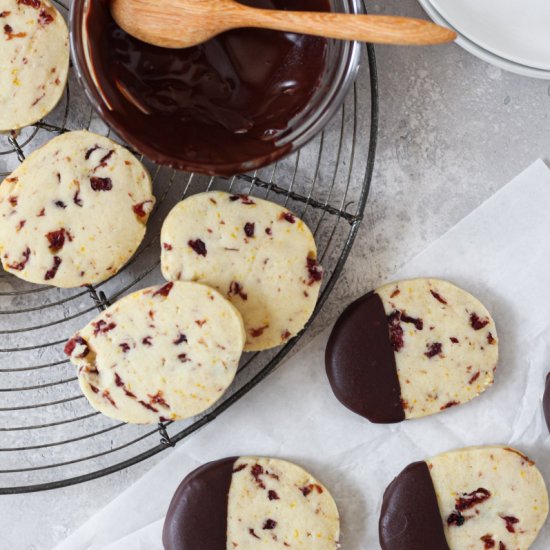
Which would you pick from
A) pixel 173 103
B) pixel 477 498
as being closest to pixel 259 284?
pixel 173 103

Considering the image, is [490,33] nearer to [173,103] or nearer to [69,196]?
[173,103]

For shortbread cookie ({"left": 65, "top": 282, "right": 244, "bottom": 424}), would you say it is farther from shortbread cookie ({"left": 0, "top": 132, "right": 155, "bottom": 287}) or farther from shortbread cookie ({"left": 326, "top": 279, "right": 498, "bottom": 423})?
shortbread cookie ({"left": 326, "top": 279, "right": 498, "bottom": 423})

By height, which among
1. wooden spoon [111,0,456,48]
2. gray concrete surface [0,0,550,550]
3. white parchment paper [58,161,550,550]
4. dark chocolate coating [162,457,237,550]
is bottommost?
dark chocolate coating [162,457,237,550]

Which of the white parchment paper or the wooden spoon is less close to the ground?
the wooden spoon

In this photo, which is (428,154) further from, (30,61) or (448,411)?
(30,61)

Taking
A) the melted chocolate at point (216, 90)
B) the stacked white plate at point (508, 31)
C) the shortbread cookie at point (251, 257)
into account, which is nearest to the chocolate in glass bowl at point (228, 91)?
the melted chocolate at point (216, 90)

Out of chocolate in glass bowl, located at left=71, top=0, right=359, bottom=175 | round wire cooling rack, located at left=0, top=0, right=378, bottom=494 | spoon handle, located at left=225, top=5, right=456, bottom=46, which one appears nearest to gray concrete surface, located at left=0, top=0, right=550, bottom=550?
round wire cooling rack, located at left=0, top=0, right=378, bottom=494
